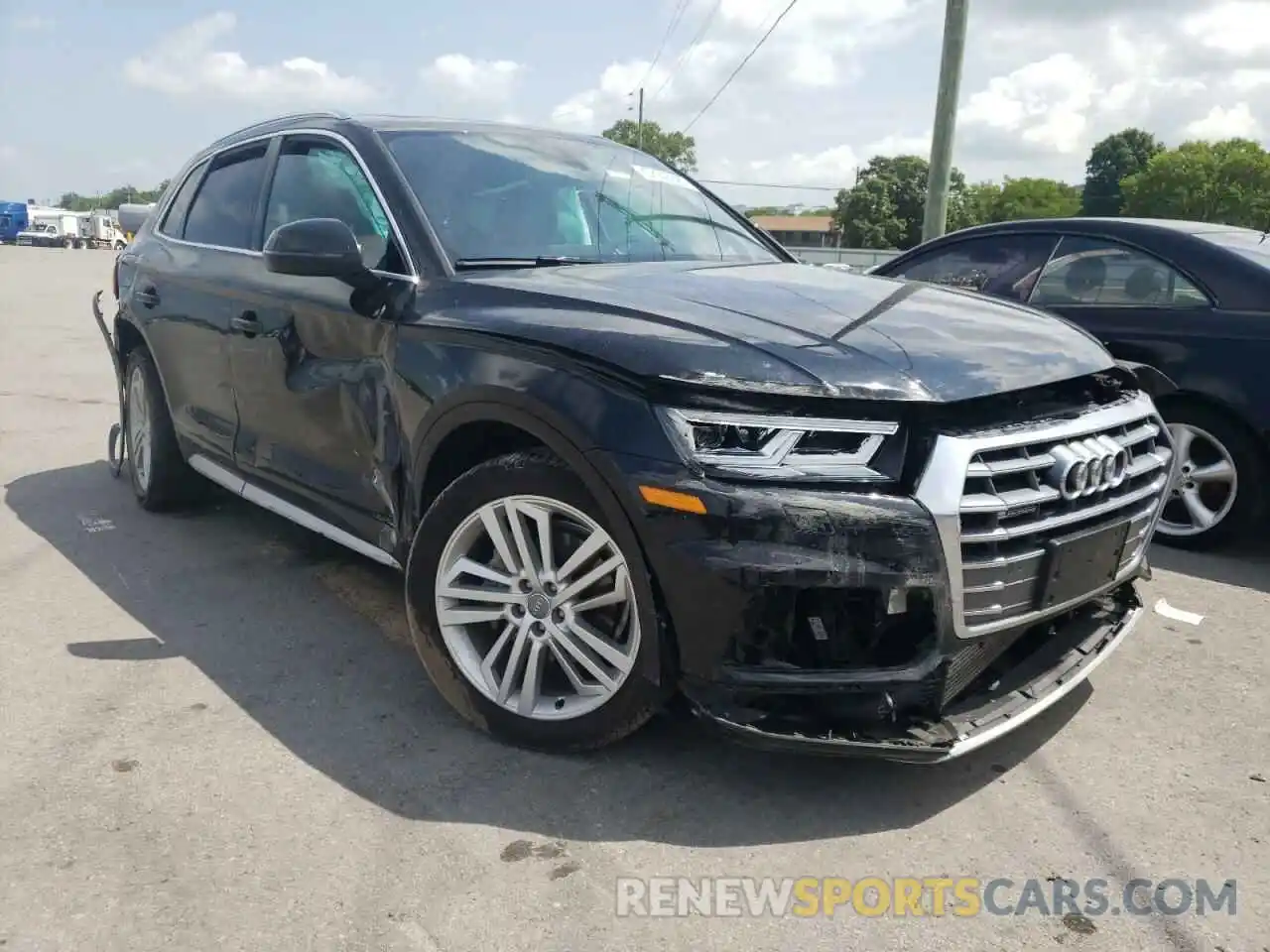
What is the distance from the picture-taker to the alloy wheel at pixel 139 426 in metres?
5.56

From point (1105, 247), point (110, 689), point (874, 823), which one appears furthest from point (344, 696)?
point (1105, 247)

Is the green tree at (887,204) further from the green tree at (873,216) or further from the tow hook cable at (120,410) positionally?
the tow hook cable at (120,410)

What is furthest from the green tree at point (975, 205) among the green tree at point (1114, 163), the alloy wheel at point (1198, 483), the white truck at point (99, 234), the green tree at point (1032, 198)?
the alloy wheel at point (1198, 483)

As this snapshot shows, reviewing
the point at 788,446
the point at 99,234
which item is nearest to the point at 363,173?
the point at 788,446

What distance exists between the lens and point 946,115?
1038 cm

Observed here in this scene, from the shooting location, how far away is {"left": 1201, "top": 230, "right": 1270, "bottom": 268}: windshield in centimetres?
509

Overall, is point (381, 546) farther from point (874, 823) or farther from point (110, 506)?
point (110, 506)

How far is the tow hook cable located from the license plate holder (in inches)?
194

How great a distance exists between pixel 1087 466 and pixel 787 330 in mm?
829

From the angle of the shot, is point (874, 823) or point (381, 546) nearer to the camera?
point (874, 823)

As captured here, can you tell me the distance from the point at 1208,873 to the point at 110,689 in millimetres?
3163

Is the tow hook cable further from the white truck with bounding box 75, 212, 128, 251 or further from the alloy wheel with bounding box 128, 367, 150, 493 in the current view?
the white truck with bounding box 75, 212, 128, 251

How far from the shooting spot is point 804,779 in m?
2.95

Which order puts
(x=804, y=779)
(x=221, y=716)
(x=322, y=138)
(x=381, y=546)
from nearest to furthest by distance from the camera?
(x=804, y=779), (x=221, y=716), (x=381, y=546), (x=322, y=138)
